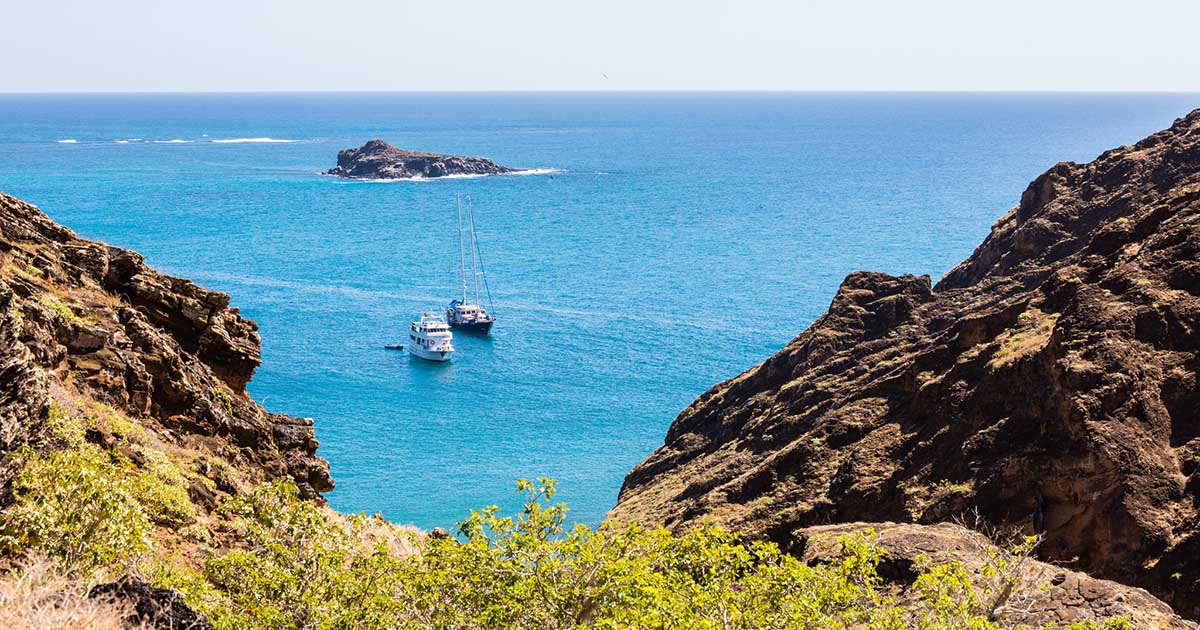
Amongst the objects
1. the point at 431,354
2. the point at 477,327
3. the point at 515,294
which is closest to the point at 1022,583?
the point at 431,354

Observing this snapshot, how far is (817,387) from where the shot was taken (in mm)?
41312

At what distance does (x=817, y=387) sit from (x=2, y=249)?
28.2 metres

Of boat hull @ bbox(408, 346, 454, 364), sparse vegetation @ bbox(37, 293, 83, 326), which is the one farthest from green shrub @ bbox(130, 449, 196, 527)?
boat hull @ bbox(408, 346, 454, 364)

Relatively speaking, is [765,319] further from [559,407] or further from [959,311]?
[959,311]

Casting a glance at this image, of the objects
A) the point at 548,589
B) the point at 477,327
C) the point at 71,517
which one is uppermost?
the point at 71,517

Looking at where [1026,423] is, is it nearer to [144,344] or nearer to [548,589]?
[548,589]

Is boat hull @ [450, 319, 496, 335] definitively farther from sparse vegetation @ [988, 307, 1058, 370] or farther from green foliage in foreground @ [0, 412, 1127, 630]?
green foliage in foreground @ [0, 412, 1127, 630]

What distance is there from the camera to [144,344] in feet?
92.5

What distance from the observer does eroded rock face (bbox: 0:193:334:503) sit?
83.7ft

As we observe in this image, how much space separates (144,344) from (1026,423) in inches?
927

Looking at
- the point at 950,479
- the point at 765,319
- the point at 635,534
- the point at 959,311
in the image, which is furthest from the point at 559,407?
the point at 635,534

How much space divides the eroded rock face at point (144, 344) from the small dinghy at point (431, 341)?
59996 mm

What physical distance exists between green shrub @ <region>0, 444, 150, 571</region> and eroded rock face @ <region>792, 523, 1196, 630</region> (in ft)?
46.7

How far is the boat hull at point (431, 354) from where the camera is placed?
94.8 meters
